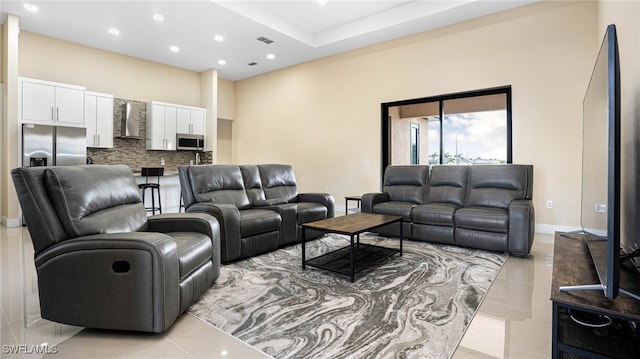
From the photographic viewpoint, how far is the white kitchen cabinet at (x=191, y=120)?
7.51 m

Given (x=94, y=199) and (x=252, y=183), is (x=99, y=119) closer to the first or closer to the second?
(x=252, y=183)

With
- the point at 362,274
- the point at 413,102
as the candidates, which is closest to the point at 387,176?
the point at 413,102

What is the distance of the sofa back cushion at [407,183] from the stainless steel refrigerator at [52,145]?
5355mm

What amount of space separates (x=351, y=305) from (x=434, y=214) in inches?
87.0

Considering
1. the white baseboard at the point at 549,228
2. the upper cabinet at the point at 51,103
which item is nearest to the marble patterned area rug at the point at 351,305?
the white baseboard at the point at 549,228

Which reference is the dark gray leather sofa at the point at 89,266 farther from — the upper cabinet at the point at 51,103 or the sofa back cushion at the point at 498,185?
the upper cabinet at the point at 51,103

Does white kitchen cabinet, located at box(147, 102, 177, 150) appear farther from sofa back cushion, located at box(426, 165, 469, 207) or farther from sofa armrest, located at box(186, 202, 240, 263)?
sofa back cushion, located at box(426, 165, 469, 207)

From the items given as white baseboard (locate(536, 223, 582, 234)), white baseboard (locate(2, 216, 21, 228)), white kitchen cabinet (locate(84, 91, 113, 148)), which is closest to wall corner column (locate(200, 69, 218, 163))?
white kitchen cabinet (locate(84, 91, 113, 148))

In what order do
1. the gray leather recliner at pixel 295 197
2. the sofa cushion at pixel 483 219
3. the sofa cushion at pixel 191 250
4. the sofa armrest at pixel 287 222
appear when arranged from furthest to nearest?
the gray leather recliner at pixel 295 197 → the sofa armrest at pixel 287 222 → the sofa cushion at pixel 483 219 → the sofa cushion at pixel 191 250

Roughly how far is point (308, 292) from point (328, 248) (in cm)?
138

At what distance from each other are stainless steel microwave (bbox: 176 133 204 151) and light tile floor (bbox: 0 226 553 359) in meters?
5.26

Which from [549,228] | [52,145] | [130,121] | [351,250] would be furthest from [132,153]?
[549,228]

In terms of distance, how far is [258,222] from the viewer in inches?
138

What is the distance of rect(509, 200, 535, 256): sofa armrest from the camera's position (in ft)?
11.3
